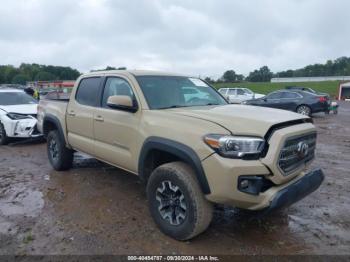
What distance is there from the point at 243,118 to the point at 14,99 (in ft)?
29.5

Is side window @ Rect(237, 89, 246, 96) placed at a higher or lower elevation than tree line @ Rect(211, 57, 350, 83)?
lower

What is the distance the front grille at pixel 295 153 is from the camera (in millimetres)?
3223

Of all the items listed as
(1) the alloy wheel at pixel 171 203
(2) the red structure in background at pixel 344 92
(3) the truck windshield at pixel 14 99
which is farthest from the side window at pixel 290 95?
(2) the red structure in background at pixel 344 92

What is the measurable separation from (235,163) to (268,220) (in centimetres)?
152

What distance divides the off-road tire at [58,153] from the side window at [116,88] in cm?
161

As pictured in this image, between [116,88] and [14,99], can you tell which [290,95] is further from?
[116,88]

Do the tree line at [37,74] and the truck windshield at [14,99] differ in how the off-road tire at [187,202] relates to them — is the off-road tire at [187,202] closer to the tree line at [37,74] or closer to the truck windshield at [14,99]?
the truck windshield at [14,99]

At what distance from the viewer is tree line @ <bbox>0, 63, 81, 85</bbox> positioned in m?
79.4

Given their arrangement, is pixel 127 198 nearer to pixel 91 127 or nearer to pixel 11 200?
pixel 91 127

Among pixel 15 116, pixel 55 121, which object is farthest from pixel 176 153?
pixel 15 116

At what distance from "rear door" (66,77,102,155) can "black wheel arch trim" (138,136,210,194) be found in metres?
1.41

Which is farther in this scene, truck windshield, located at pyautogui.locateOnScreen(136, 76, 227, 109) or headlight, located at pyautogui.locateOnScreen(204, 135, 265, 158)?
truck windshield, located at pyautogui.locateOnScreen(136, 76, 227, 109)

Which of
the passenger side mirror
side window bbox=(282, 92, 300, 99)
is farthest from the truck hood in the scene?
side window bbox=(282, 92, 300, 99)

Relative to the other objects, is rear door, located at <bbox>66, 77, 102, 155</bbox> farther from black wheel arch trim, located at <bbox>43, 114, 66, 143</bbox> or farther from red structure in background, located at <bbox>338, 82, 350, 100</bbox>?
red structure in background, located at <bbox>338, 82, 350, 100</bbox>
